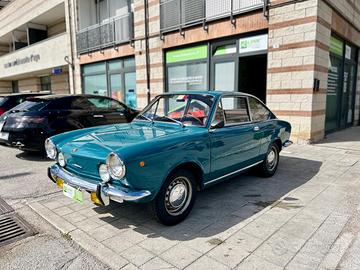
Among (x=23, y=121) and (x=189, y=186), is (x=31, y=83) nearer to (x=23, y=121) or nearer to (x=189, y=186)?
(x=23, y=121)

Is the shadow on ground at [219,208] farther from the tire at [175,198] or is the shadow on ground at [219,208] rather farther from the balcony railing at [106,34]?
the balcony railing at [106,34]

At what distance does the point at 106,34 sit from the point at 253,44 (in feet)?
26.7

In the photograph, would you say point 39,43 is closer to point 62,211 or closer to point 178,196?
point 62,211

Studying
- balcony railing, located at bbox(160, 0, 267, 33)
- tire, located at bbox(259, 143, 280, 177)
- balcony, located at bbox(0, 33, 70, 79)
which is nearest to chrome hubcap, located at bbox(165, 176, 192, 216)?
tire, located at bbox(259, 143, 280, 177)

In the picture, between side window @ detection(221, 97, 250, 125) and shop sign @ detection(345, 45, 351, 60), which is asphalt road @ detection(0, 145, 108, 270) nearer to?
side window @ detection(221, 97, 250, 125)

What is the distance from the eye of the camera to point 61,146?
11.4 feet

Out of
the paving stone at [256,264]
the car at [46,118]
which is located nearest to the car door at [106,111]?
the car at [46,118]

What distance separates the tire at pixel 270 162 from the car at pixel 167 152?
228 mm

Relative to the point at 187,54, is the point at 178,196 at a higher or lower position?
lower

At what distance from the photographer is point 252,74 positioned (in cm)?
973

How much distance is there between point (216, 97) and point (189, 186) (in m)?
1.31

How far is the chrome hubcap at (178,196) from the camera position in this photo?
318 cm

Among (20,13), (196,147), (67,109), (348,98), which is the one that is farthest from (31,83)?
(196,147)

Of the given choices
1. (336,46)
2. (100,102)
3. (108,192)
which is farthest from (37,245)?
(336,46)
